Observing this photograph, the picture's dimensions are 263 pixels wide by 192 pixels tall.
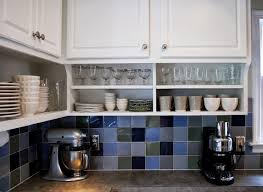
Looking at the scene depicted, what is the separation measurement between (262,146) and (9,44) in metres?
1.86

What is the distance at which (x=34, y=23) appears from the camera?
52.7 inches

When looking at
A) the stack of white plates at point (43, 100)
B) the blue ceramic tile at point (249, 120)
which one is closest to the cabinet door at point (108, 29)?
the stack of white plates at point (43, 100)

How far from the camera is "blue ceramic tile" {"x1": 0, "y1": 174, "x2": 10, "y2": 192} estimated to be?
1.51 metres

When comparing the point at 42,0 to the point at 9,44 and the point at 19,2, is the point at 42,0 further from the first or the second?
the point at 9,44

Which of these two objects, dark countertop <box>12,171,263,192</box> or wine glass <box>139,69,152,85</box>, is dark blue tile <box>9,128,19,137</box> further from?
wine glass <box>139,69,152,85</box>

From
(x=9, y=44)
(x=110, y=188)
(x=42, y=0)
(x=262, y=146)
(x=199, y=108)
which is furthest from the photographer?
(x=262, y=146)

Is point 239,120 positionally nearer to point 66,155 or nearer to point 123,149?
point 123,149

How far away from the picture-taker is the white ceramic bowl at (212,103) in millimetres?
1817

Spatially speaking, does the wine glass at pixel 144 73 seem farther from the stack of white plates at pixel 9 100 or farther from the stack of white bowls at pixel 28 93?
the stack of white plates at pixel 9 100

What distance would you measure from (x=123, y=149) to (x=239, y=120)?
3.04 feet

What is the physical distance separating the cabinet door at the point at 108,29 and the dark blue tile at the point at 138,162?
817 mm

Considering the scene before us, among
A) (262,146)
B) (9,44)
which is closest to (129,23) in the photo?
(9,44)

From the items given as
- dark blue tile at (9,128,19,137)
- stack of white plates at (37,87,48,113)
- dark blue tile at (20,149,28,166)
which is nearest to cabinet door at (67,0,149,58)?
stack of white plates at (37,87,48,113)

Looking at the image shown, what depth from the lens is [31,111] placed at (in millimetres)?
1310
